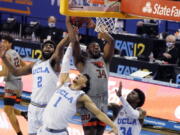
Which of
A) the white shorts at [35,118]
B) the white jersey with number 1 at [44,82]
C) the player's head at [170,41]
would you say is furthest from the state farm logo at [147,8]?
the player's head at [170,41]

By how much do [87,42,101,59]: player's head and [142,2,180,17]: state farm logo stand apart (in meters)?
1.46

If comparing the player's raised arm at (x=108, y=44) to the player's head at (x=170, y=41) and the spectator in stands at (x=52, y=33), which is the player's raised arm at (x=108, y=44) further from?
the spectator in stands at (x=52, y=33)

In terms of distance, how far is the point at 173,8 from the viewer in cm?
899

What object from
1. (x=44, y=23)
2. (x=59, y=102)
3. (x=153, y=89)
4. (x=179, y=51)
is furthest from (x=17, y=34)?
(x=59, y=102)

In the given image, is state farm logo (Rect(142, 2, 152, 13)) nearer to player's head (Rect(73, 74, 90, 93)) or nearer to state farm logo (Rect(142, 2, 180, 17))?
state farm logo (Rect(142, 2, 180, 17))

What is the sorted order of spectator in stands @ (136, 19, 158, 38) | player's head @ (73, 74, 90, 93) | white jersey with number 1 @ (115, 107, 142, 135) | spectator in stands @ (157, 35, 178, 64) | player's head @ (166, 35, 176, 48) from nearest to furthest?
player's head @ (73, 74, 90, 93), white jersey with number 1 @ (115, 107, 142, 135), spectator in stands @ (157, 35, 178, 64), player's head @ (166, 35, 176, 48), spectator in stands @ (136, 19, 158, 38)

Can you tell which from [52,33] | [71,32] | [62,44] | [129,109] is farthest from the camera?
[52,33]

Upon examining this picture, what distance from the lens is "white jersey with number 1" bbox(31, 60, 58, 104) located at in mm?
10305

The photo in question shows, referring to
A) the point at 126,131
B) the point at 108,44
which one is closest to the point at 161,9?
the point at 108,44

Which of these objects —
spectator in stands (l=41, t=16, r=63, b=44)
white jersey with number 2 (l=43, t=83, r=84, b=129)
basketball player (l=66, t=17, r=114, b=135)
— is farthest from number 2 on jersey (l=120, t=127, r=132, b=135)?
spectator in stands (l=41, t=16, r=63, b=44)

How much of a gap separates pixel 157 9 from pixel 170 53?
6.79m

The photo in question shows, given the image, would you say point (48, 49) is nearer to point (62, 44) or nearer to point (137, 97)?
point (62, 44)

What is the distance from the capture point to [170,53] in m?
15.8

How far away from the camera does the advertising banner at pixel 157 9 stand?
29.5ft
